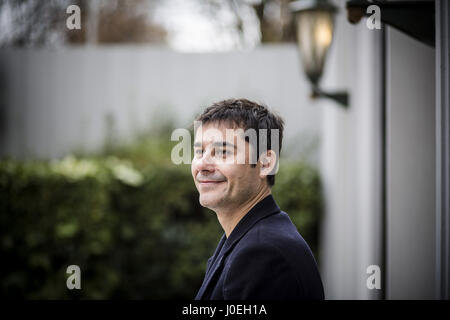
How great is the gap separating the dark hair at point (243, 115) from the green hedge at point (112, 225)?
319cm

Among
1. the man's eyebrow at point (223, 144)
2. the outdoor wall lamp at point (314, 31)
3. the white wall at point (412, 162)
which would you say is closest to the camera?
the man's eyebrow at point (223, 144)

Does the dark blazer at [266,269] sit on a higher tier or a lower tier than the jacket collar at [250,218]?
lower

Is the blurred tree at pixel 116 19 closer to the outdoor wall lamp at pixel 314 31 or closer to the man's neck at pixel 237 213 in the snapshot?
the outdoor wall lamp at pixel 314 31

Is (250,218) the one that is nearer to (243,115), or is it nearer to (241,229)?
(241,229)

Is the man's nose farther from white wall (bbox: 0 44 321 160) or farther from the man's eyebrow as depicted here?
white wall (bbox: 0 44 321 160)

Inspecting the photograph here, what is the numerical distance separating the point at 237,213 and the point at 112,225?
330 cm

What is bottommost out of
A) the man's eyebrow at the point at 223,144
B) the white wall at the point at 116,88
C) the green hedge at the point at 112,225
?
the green hedge at the point at 112,225

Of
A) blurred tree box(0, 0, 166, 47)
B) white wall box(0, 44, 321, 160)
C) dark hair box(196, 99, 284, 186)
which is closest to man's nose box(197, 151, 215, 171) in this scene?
dark hair box(196, 99, 284, 186)

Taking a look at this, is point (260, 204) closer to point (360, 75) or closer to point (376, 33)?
point (376, 33)

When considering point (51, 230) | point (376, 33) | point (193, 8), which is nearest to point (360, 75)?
point (376, 33)

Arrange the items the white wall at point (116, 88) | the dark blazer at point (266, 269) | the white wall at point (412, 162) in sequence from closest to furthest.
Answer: the dark blazer at point (266, 269), the white wall at point (412, 162), the white wall at point (116, 88)

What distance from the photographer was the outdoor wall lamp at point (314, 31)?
3363mm

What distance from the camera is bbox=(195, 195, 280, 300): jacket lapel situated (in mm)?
1380

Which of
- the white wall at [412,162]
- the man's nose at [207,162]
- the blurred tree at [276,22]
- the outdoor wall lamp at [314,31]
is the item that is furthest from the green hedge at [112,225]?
the blurred tree at [276,22]
